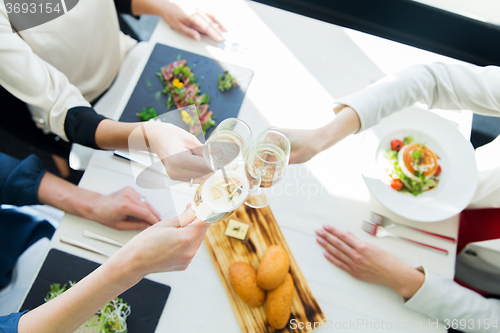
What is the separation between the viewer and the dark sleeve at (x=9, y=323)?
0.64m

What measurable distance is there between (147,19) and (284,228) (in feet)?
6.24

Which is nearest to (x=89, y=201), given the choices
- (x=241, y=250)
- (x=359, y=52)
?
(x=241, y=250)

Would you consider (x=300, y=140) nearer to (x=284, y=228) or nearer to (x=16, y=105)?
(x=284, y=228)

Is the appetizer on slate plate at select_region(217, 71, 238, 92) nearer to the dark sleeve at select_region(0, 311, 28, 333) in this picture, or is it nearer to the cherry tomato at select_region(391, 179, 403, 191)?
the cherry tomato at select_region(391, 179, 403, 191)

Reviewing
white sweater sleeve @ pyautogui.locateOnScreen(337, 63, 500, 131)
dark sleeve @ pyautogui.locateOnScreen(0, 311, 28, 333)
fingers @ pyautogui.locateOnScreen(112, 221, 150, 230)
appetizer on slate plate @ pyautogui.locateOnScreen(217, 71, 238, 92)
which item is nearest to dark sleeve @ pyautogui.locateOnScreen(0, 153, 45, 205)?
fingers @ pyautogui.locateOnScreen(112, 221, 150, 230)

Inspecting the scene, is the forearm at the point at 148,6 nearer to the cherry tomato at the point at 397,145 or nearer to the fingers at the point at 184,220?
the fingers at the point at 184,220

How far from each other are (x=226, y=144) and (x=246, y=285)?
0.40 meters

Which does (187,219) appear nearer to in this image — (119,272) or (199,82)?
(119,272)

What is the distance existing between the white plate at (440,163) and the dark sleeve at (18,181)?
3.50ft

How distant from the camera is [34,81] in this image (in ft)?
3.03

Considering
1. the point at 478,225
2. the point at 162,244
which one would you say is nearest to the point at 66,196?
the point at 162,244

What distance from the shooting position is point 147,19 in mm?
2189

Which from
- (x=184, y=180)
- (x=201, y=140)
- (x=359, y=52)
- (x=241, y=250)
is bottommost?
(x=241, y=250)

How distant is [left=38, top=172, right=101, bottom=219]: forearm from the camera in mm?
944
